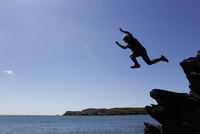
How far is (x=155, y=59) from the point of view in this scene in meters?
11.6

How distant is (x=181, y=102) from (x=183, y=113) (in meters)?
0.83

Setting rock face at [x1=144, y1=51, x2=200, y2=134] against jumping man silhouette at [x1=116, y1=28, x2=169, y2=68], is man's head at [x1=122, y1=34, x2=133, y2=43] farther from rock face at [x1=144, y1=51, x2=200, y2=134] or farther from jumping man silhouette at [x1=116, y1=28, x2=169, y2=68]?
rock face at [x1=144, y1=51, x2=200, y2=134]

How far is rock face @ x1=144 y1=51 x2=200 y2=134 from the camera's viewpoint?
14.8 m

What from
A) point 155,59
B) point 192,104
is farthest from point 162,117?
point 155,59

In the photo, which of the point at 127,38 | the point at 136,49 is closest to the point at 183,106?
the point at 136,49

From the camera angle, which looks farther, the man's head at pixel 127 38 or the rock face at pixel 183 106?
the rock face at pixel 183 106

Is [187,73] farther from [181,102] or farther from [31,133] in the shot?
[31,133]

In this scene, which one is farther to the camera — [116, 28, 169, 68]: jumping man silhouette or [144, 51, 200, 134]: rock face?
[144, 51, 200, 134]: rock face

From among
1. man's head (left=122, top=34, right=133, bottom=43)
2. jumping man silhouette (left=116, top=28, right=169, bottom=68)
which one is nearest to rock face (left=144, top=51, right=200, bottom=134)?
jumping man silhouette (left=116, top=28, right=169, bottom=68)

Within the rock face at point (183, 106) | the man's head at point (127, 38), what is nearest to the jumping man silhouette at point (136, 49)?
the man's head at point (127, 38)

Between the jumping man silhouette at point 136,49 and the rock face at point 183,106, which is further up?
the jumping man silhouette at point 136,49

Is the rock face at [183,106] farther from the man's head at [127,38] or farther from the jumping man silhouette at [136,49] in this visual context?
the man's head at [127,38]

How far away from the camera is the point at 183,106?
15.4m

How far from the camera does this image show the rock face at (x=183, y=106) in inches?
582
